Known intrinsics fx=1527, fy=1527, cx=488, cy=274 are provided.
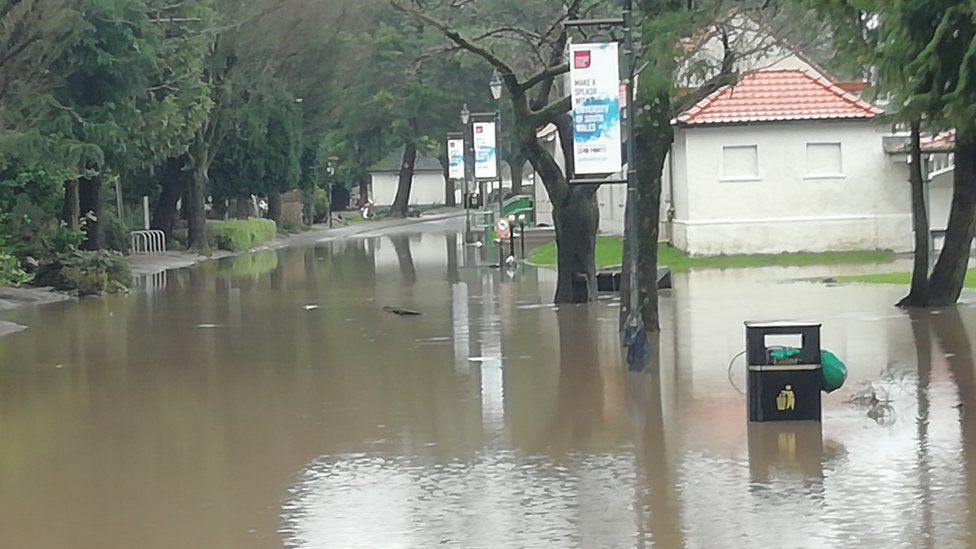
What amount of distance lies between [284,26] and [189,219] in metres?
7.95

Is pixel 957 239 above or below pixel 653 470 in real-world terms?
above

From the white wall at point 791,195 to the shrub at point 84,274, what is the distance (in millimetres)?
14535

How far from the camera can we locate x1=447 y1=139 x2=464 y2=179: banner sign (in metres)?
50.6

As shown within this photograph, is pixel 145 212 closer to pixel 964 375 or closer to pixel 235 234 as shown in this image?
pixel 235 234

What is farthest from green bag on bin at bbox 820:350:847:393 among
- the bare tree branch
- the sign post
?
the bare tree branch

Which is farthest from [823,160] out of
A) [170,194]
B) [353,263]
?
[170,194]

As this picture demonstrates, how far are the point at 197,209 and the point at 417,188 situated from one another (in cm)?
8115

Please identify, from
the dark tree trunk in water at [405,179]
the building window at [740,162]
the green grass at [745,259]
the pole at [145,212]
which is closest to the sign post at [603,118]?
the green grass at [745,259]

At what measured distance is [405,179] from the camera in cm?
9812

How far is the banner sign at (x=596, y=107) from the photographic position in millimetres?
19031

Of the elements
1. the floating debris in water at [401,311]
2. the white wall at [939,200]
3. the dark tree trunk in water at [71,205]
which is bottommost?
the floating debris in water at [401,311]

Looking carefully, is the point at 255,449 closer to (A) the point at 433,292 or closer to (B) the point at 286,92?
(A) the point at 433,292

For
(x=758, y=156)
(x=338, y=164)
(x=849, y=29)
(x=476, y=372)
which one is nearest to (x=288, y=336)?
(x=476, y=372)

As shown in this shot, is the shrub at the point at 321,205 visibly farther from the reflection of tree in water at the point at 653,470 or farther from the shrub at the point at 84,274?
the reflection of tree in water at the point at 653,470
